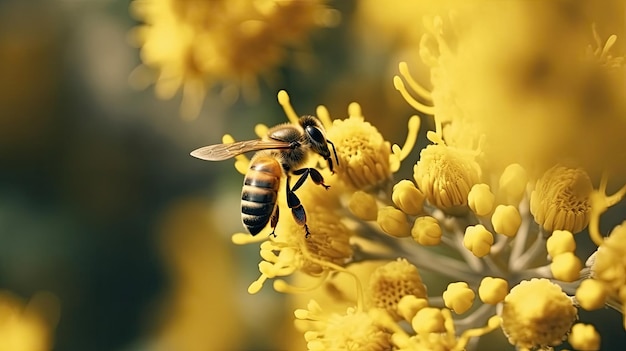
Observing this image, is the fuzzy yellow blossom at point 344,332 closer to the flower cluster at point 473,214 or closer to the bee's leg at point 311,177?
the flower cluster at point 473,214

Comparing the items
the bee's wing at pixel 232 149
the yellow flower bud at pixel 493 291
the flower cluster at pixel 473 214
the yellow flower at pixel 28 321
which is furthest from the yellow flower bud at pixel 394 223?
the yellow flower at pixel 28 321

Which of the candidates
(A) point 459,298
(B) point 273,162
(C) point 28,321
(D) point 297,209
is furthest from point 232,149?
(C) point 28,321

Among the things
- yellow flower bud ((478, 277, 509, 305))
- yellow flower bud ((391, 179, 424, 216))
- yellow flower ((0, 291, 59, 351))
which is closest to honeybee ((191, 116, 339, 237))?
yellow flower bud ((391, 179, 424, 216))

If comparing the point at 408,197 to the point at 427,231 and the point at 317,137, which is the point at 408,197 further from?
the point at 317,137

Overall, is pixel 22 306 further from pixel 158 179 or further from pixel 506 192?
pixel 506 192

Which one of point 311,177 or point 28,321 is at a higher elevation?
point 311,177

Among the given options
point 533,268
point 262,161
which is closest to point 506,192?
point 533,268

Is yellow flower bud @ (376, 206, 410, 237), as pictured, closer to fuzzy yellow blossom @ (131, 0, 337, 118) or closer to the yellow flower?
fuzzy yellow blossom @ (131, 0, 337, 118)
